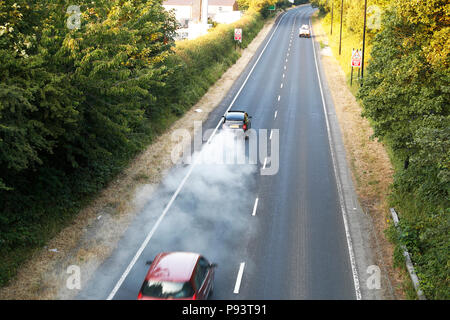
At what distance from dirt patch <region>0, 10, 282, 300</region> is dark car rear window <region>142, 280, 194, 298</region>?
309 cm

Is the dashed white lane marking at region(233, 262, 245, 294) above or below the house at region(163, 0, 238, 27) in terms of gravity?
below

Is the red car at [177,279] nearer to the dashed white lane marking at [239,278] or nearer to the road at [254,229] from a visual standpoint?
the dashed white lane marking at [239,278]

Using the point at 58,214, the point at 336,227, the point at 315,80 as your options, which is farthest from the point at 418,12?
the point at 315,80

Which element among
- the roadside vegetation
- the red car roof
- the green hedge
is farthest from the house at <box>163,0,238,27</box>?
the red car roof

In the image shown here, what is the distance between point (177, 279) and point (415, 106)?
40.4ft

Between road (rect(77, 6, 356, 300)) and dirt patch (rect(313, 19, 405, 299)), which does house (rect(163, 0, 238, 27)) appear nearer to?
dirt patch (rect(313, 19, 405, 299))

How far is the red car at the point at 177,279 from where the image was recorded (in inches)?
465

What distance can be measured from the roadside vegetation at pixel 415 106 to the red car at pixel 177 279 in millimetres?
7002

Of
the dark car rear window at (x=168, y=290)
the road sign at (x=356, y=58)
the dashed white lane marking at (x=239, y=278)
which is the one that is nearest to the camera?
the dark car rear window at (x=168, y=290)

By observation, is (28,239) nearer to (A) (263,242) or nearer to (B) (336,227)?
(A) (263,242)

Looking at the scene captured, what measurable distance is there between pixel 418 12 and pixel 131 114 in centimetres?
1255

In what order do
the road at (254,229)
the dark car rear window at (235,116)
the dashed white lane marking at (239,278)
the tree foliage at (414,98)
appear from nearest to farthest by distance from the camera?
the dashed white lane marking at (239,278), the road at (254,229), the tree foliage at (414,98), the dark car rear window at (235,116)

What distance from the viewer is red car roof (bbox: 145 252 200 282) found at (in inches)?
476

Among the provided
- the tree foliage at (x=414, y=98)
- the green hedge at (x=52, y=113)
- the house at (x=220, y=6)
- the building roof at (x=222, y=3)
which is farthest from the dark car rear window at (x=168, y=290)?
the building roof at (x=222, y=3)
